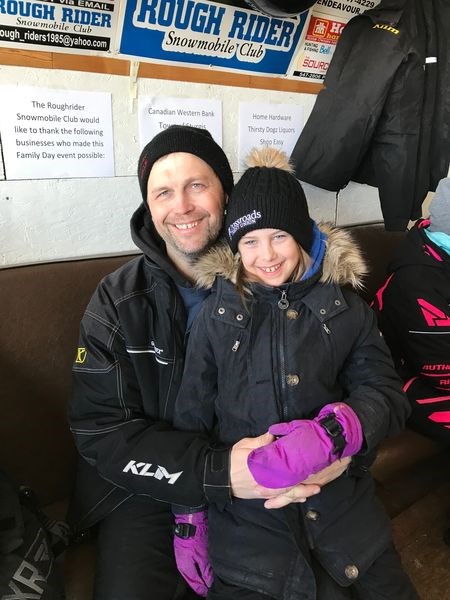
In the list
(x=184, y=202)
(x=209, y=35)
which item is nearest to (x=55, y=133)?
(x=184, y=202)

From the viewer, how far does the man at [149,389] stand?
1106mm

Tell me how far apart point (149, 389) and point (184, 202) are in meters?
0.50

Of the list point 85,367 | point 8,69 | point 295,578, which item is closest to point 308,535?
point 295,578

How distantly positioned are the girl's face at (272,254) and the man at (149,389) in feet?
0.62

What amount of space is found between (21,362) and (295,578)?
2.95 ft

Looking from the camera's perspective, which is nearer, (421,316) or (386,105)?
(421,316)

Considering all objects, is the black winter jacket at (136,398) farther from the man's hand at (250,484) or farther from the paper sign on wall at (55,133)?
the paper sign on wall at (55,133)

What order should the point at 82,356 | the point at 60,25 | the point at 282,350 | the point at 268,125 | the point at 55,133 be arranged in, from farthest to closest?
the point at 268,125
the point at 55,133
the point at 60,25
the point at 82,356
the point at 282,350

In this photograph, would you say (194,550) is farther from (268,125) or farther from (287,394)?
(268,125)

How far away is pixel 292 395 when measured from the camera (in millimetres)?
1084

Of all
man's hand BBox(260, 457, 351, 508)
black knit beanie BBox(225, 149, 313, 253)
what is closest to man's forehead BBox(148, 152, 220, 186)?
black knit beanie BBox(225, 149, 313, 253)

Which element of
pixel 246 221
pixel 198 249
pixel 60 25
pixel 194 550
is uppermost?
pixel 60 25

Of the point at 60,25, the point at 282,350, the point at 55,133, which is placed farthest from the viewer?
the point at 55,133

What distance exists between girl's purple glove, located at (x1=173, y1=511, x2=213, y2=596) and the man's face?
671 mm
